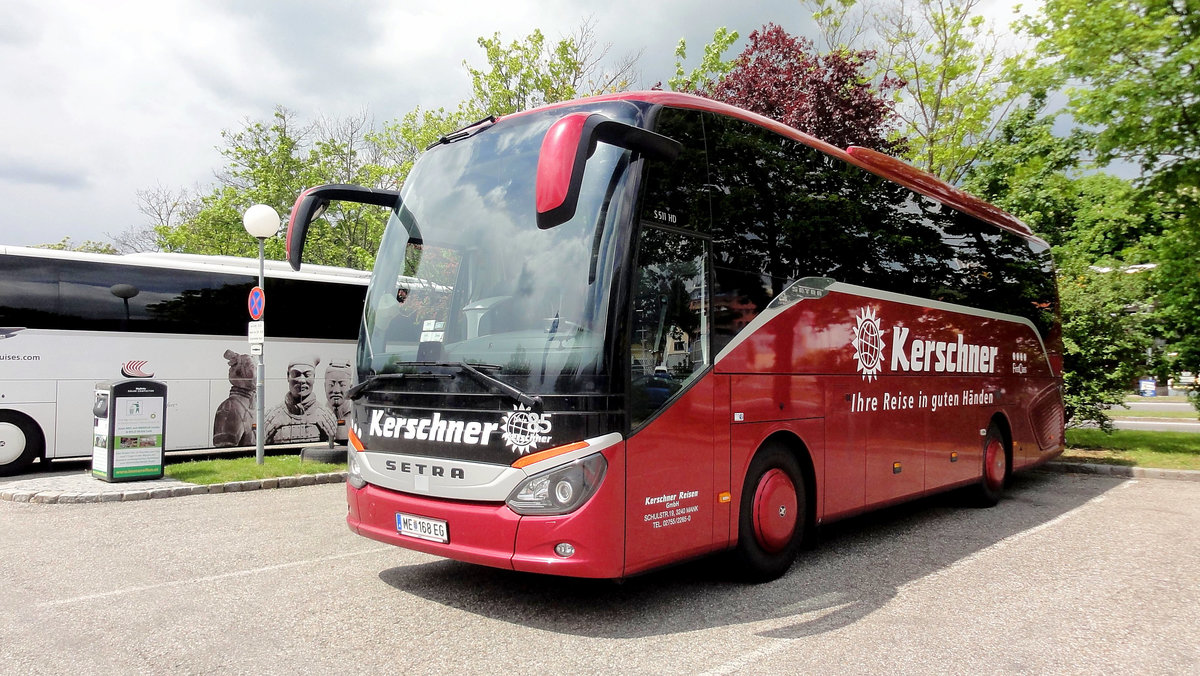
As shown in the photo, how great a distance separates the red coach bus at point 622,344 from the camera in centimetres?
454

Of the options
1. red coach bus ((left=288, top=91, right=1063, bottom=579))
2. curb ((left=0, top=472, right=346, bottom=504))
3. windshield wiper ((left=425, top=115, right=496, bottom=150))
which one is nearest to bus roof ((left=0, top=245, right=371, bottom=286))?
curb ((left=0, top=472, right=346, bottom=504))

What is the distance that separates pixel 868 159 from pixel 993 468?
15.1ft

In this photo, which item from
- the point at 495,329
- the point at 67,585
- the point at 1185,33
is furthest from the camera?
the point at 1185,33

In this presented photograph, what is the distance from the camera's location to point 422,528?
4926 mm

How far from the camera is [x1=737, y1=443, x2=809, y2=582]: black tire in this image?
5652 mm

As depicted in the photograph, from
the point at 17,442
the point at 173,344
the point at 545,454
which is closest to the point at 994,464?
the point at 545,454

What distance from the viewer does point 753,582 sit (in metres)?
5.82

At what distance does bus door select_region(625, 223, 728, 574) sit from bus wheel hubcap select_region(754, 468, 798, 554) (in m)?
0.57

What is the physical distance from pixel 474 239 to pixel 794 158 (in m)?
2.92

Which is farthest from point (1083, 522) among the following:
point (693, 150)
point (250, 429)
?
point (250, 429)

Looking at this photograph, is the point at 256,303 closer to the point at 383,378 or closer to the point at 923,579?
the point at 383,378

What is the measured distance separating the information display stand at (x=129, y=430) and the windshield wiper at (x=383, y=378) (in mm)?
6691

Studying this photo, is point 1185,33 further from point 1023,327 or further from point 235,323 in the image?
Answer: point 235,323

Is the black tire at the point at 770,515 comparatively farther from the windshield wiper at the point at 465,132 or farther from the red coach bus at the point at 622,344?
the windshield wiper at the point at 465,132
